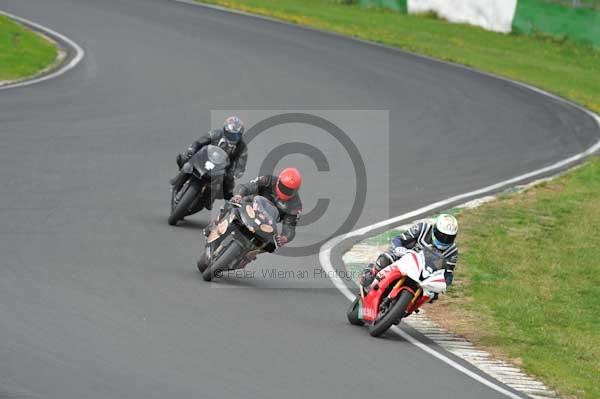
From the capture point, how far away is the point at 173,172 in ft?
68.3

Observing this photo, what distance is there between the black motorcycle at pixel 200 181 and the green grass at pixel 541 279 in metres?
3.62

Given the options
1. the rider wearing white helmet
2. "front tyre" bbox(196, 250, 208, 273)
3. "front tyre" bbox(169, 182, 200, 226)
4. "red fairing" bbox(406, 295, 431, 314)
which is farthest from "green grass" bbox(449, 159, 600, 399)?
"front tyre" bbox(169, 182, 200, 226)

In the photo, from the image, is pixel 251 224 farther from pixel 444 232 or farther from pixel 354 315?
pixel 444 232

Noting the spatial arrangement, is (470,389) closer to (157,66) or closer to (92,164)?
(92,164)

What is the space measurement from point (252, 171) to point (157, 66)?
8108 millimetres

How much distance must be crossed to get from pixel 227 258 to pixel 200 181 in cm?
327

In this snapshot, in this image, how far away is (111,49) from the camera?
30578 millimetres

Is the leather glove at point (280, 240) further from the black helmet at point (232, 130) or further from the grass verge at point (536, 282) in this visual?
the black helmet at point (232, 130)

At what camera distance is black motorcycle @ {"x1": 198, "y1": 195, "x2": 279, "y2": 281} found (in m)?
14.0

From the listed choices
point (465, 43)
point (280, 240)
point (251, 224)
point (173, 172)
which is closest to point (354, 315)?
point (280, 240)

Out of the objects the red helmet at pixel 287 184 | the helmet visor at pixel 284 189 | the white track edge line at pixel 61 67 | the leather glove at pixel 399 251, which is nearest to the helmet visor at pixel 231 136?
the red helmet at pixel 287 184

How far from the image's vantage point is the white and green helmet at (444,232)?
1288 centimetres

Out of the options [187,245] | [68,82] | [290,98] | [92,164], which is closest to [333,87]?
[290,98]

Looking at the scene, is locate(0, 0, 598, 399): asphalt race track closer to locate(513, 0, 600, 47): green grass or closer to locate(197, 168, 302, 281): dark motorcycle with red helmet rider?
locate(197, 168, 302, 281): dark motorcycle with red helmet rider
